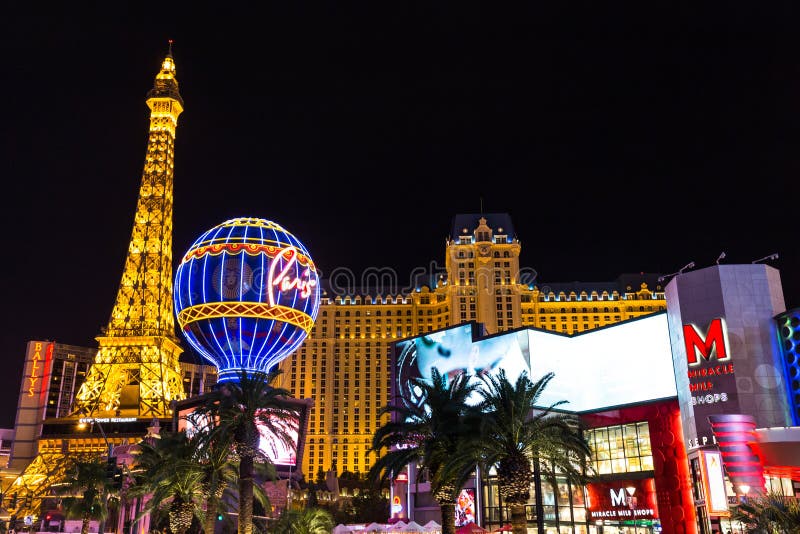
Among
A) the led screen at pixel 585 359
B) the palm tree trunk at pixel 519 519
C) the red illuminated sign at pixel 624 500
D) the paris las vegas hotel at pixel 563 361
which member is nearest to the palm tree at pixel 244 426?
the palm tree trunk at pixel 519 519

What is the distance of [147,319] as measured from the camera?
299 ft

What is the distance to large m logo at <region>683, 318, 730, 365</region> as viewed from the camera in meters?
45.3

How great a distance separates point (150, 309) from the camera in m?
91.7

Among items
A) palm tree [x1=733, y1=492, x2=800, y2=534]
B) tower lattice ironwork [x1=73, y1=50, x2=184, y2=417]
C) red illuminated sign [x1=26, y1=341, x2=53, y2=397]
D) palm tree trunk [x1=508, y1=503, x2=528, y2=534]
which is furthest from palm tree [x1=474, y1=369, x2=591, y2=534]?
red illuminated sign [x1=26, y1=341, x2=53, y2=397]

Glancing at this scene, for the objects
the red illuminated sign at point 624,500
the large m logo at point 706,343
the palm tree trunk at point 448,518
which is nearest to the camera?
the palm tree trunk at point 448,518

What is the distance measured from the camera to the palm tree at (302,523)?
4091cm

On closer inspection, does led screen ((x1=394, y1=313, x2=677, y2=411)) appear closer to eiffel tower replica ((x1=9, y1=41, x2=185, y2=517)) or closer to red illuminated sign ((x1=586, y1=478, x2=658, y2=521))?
red illuminated sign ((x1=586, y1=478, x2=658, y2=521))

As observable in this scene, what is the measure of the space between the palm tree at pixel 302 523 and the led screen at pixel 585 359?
1745 cm

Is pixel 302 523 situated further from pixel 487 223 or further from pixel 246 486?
pixel 487 223

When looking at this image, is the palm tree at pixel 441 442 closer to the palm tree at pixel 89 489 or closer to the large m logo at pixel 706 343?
the large m logo at pixel 706 343

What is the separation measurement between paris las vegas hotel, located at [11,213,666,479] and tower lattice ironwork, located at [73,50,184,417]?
34925 millimetres

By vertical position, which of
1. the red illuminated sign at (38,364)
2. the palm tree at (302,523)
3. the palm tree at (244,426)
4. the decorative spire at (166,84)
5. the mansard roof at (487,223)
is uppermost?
the decorative spire at (166,84)

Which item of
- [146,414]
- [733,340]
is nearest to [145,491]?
[733,340]

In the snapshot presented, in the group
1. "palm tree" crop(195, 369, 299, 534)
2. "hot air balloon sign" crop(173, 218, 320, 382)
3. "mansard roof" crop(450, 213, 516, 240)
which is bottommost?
"palm tree" crop(195, 369, 299, 534)
